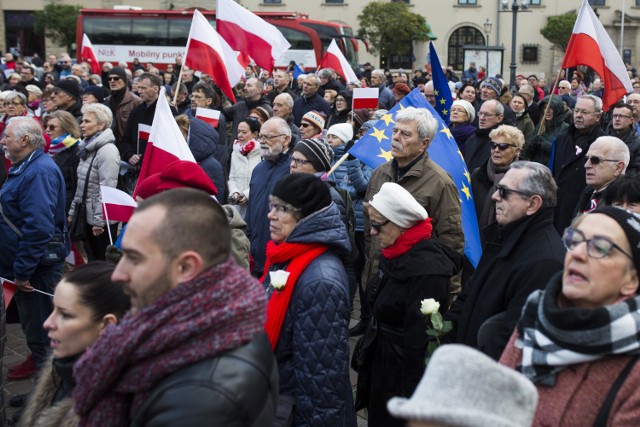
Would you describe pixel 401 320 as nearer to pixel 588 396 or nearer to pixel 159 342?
pixel 588 396

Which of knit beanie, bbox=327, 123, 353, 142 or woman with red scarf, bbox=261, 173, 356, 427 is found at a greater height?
knit beanie, bbox=327, 123, 353, 142

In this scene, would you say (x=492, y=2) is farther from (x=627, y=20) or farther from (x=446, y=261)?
(x=446, y=261)

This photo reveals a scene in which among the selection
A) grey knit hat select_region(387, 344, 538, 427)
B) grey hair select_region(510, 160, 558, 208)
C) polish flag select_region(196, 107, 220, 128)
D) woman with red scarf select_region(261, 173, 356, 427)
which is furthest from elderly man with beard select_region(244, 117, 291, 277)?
grey knit hat select_region(387, 344, 538, 427)

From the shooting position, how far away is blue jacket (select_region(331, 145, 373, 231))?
21.3 feet

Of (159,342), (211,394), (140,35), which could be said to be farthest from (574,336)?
(140,35)

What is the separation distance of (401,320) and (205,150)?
12.1 feet

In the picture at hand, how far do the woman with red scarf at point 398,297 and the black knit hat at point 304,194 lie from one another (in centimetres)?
37

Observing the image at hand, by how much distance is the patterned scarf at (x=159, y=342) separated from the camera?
1919 millimetres

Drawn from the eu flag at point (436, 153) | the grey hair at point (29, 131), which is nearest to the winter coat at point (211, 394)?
the grey hair at point (29, 131)

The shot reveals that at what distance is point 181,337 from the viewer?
192cm

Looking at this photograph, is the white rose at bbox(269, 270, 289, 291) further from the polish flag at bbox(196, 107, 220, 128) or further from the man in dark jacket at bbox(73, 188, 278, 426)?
the polish flag at bbox(196, 107, 220, 128)

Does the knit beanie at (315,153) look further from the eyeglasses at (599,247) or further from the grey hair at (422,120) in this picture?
the eyeglasses at (599,247)

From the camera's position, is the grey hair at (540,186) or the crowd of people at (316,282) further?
the grey hair at (540,186)

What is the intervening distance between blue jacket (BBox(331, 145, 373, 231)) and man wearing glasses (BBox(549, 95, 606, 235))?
1852 mm
